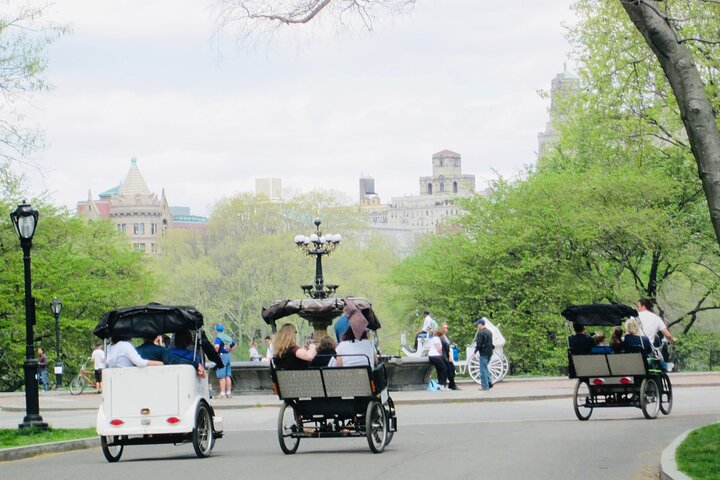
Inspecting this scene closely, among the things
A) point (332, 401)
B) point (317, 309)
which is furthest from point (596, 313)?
point (317, 309)

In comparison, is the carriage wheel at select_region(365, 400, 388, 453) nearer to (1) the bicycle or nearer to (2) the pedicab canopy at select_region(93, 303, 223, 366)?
(2) the pedicab canopy at select_region(93, 303, 223, 366)

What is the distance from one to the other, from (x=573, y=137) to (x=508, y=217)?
4745 mm

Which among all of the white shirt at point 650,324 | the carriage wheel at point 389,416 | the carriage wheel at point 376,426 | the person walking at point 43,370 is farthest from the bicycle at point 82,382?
the carriage wheel at point 376,426

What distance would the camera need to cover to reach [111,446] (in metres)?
16.9

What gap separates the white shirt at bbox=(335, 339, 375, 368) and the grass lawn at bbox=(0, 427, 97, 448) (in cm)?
470

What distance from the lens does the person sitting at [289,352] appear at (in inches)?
655

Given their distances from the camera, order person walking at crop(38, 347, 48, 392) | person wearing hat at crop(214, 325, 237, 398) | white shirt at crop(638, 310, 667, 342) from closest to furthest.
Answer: white shirt at crop(638, 310, 667, 342), person wearing hat at crop(214, 325, 237, 398), person walking at crop(38, 347, 48, 392)

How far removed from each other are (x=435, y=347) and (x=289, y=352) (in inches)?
639

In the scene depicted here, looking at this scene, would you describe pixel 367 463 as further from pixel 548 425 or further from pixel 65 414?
pixel 65 414

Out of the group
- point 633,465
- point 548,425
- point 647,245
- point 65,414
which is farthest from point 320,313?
point 633,465

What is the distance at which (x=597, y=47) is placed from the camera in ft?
149

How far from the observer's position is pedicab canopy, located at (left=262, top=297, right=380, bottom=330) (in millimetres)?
17484

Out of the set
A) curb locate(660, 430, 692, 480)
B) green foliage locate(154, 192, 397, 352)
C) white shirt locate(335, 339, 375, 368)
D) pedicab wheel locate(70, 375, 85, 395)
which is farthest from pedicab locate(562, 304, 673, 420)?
green foliage locate(154, 192, 397, 352)

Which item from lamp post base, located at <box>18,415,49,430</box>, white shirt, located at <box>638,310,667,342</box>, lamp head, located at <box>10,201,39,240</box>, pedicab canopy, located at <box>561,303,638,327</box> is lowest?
lamp post base, located at <box>18,415,49,430</box>
